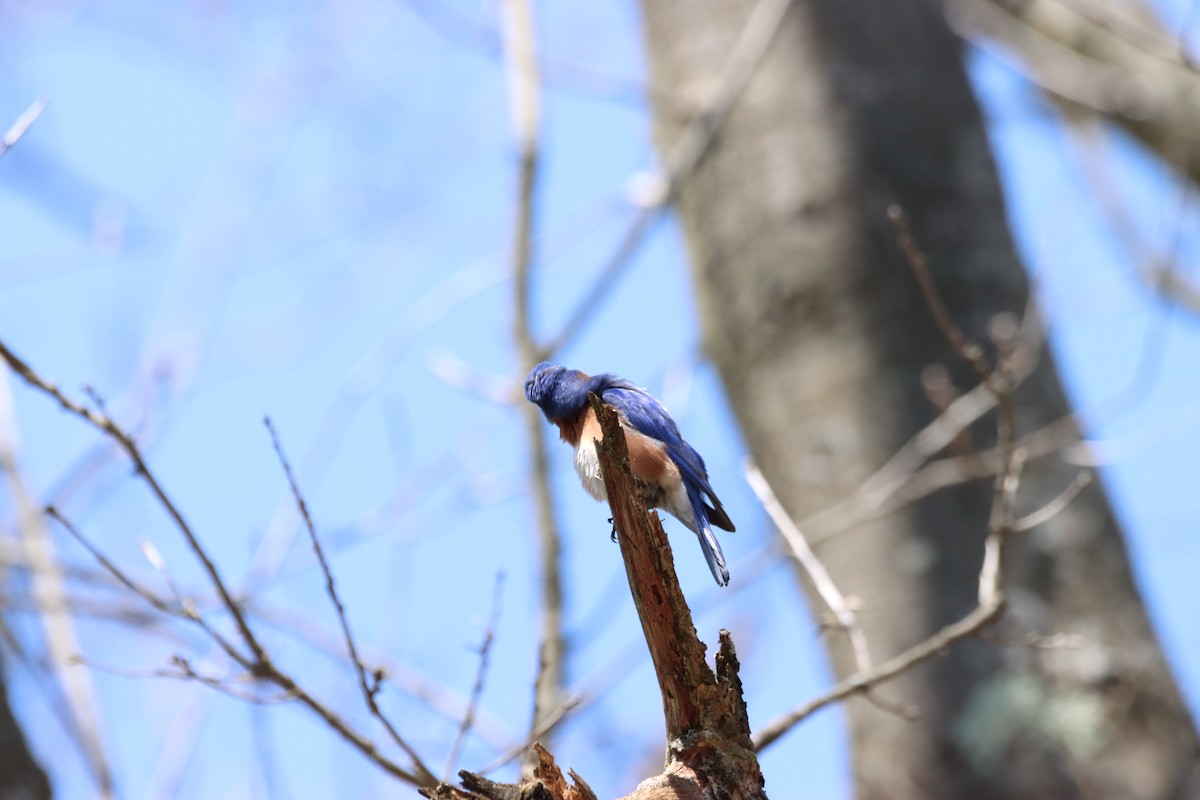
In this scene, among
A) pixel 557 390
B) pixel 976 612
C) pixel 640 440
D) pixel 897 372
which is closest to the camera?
pixel 976 612

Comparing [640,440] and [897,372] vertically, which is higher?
[897,372]

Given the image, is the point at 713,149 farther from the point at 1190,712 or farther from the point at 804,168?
the point at 1190,712

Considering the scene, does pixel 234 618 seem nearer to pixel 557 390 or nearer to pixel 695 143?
pixel 557 390

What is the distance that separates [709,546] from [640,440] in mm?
449

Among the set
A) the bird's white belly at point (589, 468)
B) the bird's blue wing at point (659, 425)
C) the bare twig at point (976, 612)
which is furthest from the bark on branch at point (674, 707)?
the bird's blue wing at point (659, 425)

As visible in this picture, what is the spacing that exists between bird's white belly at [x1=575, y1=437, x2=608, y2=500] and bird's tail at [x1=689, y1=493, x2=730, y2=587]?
1.00 ft

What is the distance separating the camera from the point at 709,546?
359cm

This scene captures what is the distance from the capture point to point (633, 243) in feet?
18.2

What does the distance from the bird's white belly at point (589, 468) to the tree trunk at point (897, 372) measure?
4.67 ft

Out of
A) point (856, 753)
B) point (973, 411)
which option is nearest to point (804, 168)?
point (973, 411)

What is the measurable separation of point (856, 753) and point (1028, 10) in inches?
220

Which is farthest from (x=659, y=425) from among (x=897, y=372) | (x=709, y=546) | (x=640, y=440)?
(x=897, y=372)

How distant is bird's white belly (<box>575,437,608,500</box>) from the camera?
3.69 m

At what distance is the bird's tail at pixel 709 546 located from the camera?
11.3ft
